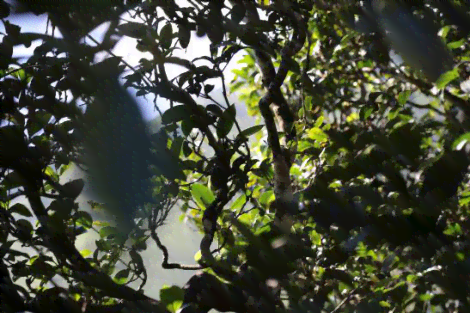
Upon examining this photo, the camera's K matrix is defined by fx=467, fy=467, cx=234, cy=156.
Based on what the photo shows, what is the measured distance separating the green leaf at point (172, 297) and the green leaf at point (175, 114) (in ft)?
1.06

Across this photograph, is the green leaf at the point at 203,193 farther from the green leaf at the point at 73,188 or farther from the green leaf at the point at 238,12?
the green leaf at the point at 238,12

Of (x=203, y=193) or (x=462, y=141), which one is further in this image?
(x=203, y=193)

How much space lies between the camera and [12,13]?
0.90 m

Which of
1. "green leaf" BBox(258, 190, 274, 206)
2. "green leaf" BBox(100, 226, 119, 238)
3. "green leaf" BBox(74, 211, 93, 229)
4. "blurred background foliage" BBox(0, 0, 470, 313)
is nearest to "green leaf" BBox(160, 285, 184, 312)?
"blurred background foliage" BBox(0, 0, 470, 313)

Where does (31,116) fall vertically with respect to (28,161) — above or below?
above

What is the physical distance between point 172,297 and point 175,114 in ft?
1.13

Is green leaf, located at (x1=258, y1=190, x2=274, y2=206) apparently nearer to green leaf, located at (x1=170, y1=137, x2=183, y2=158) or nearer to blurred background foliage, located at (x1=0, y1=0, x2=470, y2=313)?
blurred background foliage, located at (x1=0, y1=0, x2=470, y2=313)

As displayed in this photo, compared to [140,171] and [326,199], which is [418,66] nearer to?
[326,199]

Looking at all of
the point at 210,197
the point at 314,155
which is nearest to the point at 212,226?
the point at 210,197

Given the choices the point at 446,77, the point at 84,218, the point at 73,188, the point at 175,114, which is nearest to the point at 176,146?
the point at 175,114

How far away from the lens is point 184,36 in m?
0.97

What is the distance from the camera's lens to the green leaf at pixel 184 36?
3.16ft

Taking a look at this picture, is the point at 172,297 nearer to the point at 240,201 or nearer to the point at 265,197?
the point at 240,201

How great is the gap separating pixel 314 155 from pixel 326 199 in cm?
67
